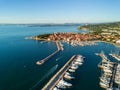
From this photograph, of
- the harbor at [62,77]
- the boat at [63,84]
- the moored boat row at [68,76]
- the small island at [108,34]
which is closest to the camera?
the harbor at [62,77]

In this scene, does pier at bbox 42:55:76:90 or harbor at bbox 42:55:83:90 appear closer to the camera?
pier at bbox 42:55:76:90

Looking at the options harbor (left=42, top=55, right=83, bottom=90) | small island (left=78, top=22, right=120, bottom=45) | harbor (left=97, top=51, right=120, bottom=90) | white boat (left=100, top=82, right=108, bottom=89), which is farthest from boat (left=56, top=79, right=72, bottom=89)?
small island (left=78, top=22, right=120, bottom=45)

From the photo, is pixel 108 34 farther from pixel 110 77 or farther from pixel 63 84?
pixel 63 84

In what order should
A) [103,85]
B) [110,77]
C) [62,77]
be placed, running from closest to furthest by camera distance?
[103,85] < [62,77] < [110,77]

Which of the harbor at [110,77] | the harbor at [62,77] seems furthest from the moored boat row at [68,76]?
the harbor at [110,77]

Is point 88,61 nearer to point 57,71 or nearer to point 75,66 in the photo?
point 75,66

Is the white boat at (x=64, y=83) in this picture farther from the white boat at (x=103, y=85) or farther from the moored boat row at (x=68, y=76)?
the white boat at (x=103, y=85)

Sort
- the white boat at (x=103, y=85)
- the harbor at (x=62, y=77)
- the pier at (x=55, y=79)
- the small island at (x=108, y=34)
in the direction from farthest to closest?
the small island at (x=108, y=34)
the white boat at (x=103, y=85)
the harbor at (x=62, y=77)
the pier at (x=55, y=79)

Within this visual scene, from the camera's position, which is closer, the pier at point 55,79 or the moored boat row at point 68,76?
the pier at point 55,79

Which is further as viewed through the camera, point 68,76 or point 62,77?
point 68,76

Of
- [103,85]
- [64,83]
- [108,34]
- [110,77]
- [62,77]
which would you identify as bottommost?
[110,77]

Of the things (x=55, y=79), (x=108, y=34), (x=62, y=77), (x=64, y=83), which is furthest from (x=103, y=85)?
(x=108, y=34)

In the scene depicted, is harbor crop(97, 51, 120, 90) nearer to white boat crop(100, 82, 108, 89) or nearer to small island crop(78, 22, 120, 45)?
white boat crop(100, 82, 108, 89)

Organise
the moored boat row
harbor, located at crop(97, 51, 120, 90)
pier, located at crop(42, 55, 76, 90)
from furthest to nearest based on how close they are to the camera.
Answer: harbor, located at crop(97, 51, 120, 90) → the moored boat row → pier, located at crop(42, 55, 76, 90)
